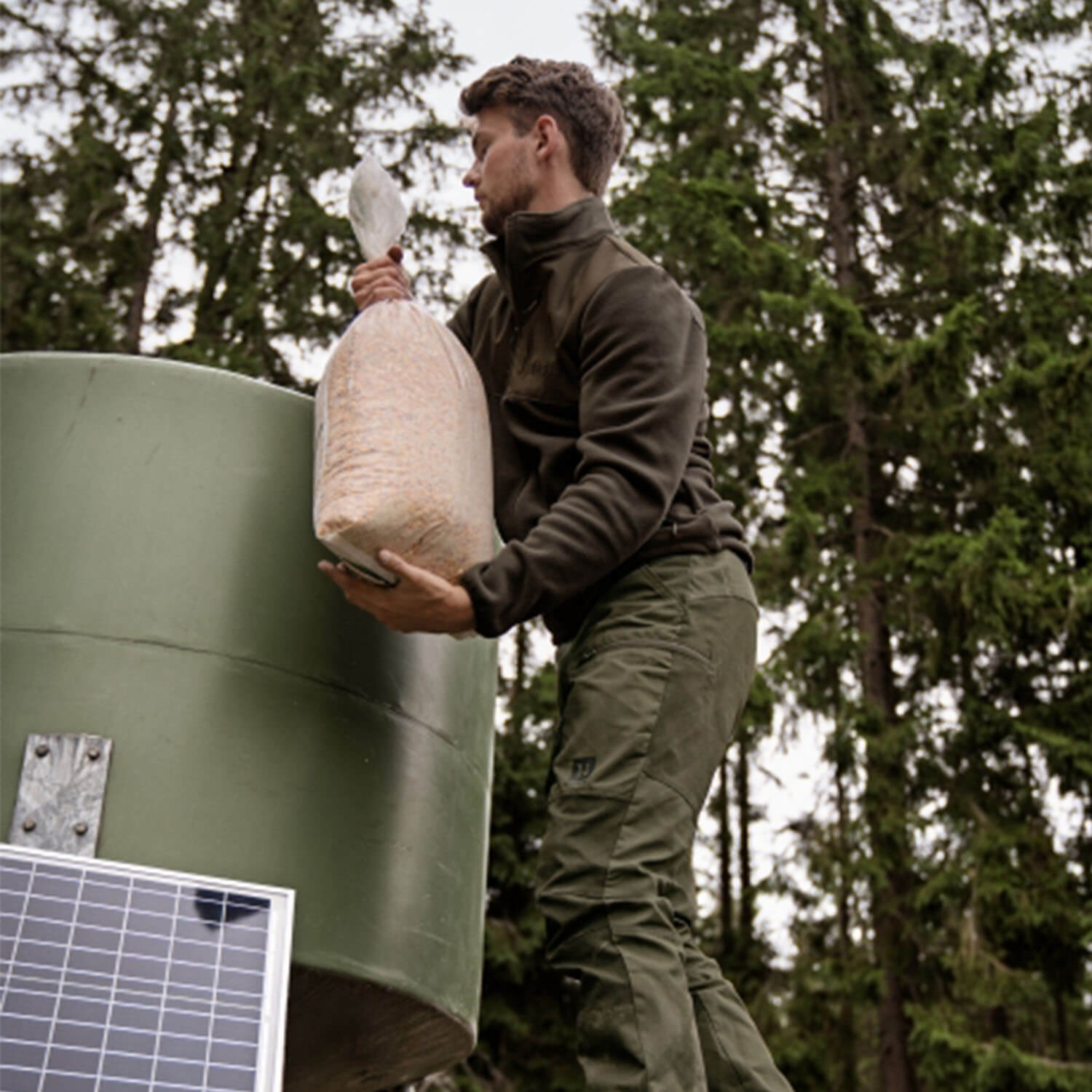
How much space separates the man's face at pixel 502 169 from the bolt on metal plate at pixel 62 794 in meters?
1.23

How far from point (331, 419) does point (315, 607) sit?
0.44m

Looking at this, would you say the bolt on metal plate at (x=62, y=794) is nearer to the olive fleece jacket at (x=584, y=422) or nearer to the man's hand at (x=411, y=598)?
the man's hand at (x=411, y=598)

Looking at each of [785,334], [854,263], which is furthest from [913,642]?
[854,263]

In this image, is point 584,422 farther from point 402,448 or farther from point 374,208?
point 374,208

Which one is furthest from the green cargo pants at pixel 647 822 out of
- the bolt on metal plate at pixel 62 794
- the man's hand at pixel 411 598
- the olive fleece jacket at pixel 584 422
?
the bolt on metal plate at pixel 62 794

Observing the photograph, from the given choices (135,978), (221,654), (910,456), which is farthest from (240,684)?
(910,456)

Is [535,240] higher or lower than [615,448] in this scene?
higher

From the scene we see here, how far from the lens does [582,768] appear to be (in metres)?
2.49

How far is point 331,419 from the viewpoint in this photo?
2.61 m

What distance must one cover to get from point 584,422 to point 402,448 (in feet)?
1.12

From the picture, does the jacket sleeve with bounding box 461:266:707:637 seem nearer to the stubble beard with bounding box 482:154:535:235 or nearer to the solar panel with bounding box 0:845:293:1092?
the stubble beard with bounding box 482:154:535:235

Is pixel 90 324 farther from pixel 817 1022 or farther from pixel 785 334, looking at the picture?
pixel 817 1022

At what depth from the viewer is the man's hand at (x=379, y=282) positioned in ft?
9.42

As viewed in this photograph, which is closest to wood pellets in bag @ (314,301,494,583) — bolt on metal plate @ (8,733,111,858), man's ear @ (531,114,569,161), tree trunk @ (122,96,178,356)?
man's ear @ (531,114,569,161)
